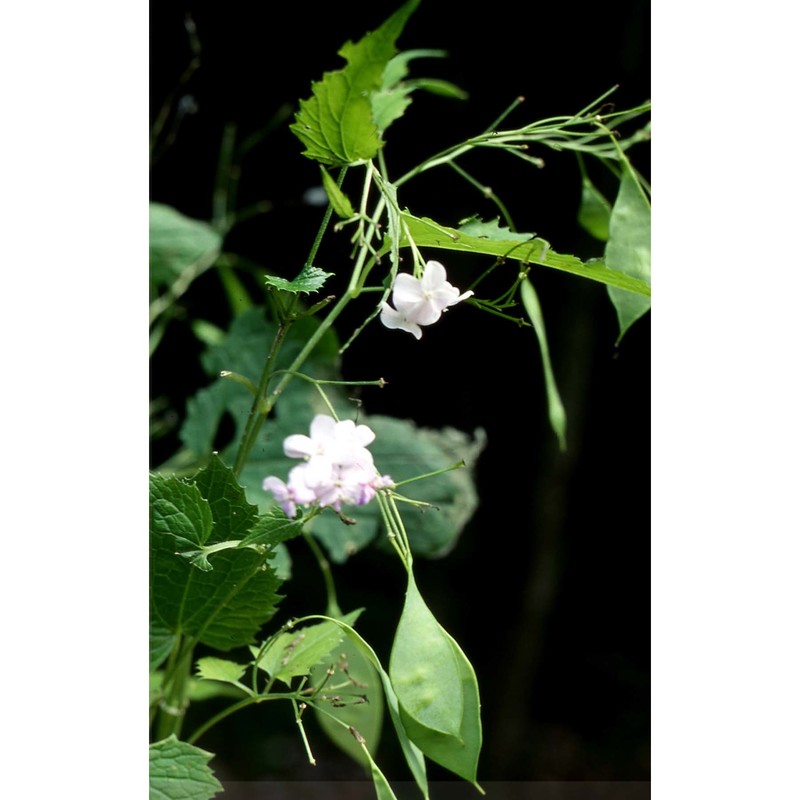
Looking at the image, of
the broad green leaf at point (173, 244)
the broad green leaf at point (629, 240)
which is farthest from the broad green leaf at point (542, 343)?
the broad green leaf at point (173, 244)

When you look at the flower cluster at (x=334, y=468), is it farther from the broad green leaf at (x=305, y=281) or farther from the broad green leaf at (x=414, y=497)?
the broad green leaf at (x=414, y=497)

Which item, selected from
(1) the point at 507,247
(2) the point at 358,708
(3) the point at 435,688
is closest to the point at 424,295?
(1) the point at 507,247

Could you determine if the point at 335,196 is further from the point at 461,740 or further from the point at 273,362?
the point at 461,740

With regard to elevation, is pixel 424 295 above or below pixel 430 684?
above

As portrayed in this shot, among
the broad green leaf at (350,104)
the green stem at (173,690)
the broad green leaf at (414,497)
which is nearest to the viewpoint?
the broad green leaf at (350,104)

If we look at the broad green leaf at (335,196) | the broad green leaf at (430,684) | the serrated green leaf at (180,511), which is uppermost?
the broad green leaf at (335,196)

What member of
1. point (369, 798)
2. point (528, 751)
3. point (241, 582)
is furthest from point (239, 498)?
point (528, 751)
